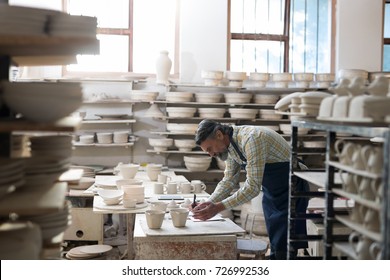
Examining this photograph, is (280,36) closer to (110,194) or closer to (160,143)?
(160,143)

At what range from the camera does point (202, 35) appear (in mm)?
6664

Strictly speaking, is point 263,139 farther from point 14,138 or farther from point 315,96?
point 14,138

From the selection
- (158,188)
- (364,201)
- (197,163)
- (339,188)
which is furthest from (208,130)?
(197,163)

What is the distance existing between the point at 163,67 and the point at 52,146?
4.22 meters

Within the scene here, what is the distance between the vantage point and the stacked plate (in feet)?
7.55

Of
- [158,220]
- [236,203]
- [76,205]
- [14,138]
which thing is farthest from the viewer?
[76,205]

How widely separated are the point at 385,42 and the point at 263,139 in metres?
4.42

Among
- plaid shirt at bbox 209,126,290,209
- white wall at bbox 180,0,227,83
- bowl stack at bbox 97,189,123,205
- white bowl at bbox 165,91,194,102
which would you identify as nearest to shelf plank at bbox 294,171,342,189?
plaid shirt at bbox 209,126,290,209

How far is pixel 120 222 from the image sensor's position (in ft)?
17.9

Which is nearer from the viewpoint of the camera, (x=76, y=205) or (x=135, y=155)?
(x=76, y=205)

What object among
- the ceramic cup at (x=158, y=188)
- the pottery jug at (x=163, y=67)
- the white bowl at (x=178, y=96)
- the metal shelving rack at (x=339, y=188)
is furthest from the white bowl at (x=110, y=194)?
the pottery jug at (x=163, y=67)

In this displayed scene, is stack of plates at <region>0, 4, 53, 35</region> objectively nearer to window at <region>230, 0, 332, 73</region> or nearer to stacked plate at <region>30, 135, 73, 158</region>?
stacked plate at <region>30, 135, 73, 158</region>

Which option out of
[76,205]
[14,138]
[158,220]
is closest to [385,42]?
[76,205]

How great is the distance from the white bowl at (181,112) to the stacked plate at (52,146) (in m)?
4.07
